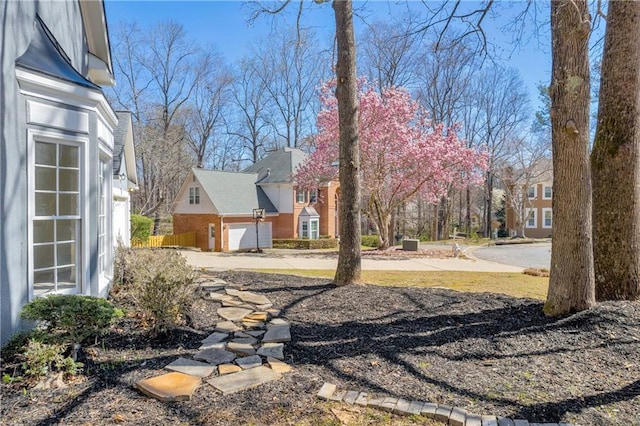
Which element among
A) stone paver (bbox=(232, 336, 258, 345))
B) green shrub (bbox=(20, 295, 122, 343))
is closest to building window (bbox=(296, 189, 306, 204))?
stone paver (bbox=(232, 336, 258, 345))

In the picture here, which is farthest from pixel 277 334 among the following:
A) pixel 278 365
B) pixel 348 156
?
pixel 348 156

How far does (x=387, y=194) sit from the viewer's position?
64.7 ft

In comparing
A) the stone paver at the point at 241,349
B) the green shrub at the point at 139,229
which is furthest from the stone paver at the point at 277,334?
the green shrub at the point at 139,229

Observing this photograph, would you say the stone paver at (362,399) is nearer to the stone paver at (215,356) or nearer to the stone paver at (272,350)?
the stone paver at (272,350)

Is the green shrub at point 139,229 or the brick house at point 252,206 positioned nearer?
the green shrub at point 139,229

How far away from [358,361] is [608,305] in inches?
138

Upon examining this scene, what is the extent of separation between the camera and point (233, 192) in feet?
82.4

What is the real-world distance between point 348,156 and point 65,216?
4505 mm

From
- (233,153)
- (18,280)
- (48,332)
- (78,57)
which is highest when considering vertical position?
(233,153)

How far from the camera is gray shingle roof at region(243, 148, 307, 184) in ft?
87.7

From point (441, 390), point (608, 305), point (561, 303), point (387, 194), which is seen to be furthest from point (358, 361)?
point (387, 194)

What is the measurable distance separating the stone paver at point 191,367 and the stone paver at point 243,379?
15 cm

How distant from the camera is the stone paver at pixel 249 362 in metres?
3.52

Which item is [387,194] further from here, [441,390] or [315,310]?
[441,390]
